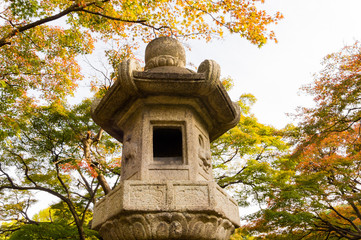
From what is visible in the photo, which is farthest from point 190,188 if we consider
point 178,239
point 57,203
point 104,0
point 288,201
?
point 57,203

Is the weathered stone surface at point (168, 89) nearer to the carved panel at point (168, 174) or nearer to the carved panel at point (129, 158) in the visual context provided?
the carved panel at point (129, 158)

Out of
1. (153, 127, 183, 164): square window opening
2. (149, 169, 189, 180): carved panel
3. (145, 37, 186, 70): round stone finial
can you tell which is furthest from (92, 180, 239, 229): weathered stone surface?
(145, 37, 186, 70): round stone finial

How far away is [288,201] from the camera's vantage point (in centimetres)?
991

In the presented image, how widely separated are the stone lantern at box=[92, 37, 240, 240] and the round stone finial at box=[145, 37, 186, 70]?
0.06 ft

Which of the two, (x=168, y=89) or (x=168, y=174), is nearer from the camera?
(x=168, y=174)

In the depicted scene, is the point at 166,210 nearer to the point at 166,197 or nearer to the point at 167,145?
the point at 166,197

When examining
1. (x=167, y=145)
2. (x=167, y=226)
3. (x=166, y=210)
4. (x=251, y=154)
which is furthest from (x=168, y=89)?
(x=251, y=154)

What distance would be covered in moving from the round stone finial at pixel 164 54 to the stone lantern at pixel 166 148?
0.7 inches

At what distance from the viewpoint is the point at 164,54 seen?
5398 mm

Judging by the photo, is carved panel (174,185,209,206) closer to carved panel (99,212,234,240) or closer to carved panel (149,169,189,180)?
carved panel (99,212,234,240)

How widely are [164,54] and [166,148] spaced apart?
6.00 ft

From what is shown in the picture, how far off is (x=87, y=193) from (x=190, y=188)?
11.7m

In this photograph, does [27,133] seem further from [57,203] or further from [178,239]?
[178,239]

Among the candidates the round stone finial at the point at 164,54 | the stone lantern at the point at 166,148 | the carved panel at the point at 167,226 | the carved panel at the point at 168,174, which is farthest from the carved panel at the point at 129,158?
the round stone finial at the point at 164,54
